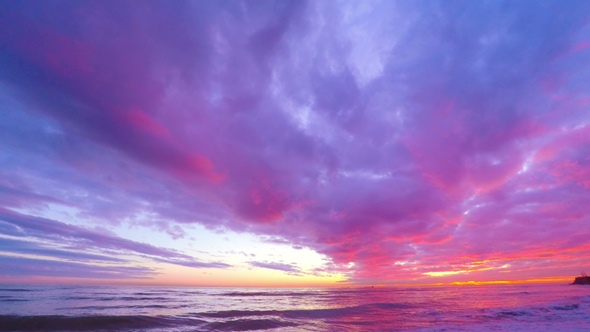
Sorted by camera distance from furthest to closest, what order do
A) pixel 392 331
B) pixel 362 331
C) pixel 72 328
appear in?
pixel 72 328, pixel 362 331, pixel 392 331

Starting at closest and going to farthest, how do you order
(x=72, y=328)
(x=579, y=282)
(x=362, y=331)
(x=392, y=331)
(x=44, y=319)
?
(x=392, y=331)
(x=362, y=331)
(x=72, y=328)
(x=44, y=319)
(x=579, y=282)

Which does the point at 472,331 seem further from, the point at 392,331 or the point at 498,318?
the point at 498,318

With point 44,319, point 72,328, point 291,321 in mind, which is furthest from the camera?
point 291,321

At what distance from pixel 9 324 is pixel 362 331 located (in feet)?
84.2

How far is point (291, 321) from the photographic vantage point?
25906 millimetres

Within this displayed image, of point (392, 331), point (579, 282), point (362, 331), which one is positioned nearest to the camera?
point (392, 331)

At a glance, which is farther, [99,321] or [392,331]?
[99,321]

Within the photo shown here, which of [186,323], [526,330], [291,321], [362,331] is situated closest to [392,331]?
[362,331]

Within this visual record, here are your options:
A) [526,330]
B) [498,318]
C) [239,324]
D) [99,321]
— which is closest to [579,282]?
[498,318]

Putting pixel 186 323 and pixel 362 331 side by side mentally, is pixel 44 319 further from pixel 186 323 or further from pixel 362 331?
pixel 362 331

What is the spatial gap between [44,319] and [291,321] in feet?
64.6

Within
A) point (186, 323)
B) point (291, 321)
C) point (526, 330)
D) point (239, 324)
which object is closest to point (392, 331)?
point (526, 330)

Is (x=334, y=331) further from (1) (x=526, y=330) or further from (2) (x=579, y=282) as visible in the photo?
(2) (x=579, y=282)

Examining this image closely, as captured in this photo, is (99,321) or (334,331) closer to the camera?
(334,331)
